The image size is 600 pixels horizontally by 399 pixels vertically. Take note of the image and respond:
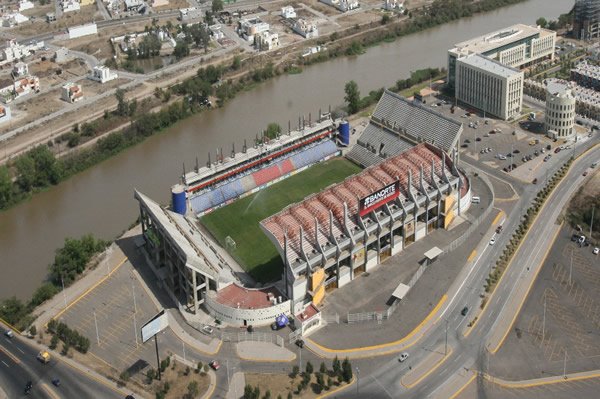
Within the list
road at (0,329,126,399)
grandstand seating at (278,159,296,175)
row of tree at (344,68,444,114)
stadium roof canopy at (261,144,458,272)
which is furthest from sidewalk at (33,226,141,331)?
row of tree at (344,68,444,114)

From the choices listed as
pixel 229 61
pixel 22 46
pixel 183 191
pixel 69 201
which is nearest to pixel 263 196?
pixel 183 191

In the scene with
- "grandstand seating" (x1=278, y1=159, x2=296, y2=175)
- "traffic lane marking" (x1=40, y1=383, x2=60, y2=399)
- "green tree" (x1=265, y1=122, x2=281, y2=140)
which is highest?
"green tree" (x1=265, y1=122, x2=281, y2=140)

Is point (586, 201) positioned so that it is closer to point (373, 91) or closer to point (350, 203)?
point (350, 203)

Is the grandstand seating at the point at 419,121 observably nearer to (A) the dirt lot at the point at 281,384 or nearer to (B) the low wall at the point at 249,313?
(B) the low wall at the point at 249,313

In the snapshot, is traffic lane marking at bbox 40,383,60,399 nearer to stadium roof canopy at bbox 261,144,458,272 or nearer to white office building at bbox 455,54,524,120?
stadium roof canopy at bbox 261,144,458,272

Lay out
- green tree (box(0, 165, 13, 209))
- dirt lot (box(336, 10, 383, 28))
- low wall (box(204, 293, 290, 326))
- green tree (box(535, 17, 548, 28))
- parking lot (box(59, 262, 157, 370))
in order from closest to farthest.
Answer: parking lot (box(59, 262, 157, 370)) → low wall (box(204, 293, 290, 326)) → green tree (box(0, 165, 13, 209)) → green tree (box(535, 17, 548, 28)) → dirt lot (box(336, 10, 383, 28))

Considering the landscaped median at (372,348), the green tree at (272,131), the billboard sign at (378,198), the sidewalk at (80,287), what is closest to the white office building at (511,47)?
the green tree at (272,131)

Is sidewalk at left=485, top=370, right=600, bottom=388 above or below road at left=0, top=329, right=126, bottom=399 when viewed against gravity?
below
